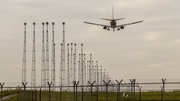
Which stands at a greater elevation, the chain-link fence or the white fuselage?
the white fuselage

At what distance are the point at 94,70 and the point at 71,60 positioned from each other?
40958 millimetres

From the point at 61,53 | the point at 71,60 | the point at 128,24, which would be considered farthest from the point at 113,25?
the point at 61,53

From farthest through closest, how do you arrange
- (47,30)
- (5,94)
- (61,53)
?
(5,94) → (61,53) → (47,30)

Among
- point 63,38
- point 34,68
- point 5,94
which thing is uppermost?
point 63,38

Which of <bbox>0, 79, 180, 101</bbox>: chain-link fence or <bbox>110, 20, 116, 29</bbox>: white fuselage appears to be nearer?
<bbox>0, 79, 180, 101</bbox>: chain-link fence

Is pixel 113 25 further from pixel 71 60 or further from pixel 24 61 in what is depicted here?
pixel 24 61

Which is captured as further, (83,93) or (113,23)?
(113,23)

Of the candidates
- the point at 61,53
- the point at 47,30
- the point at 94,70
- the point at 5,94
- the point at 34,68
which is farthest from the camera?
the point at 94,70

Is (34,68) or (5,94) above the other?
(34,68)

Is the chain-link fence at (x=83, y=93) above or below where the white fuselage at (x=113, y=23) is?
below

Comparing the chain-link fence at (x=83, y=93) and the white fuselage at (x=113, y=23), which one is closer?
the chain-link fence at (x=83, y=93)

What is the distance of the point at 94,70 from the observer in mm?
117625

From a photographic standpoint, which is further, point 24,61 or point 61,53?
point 61,53

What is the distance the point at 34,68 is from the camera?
5631 centimetres
